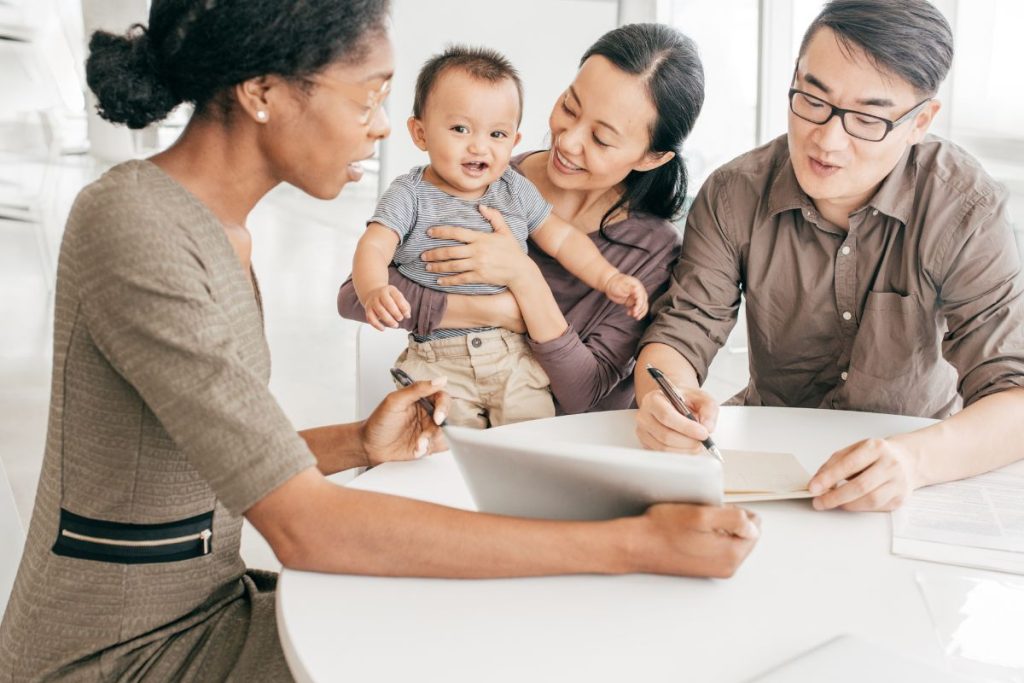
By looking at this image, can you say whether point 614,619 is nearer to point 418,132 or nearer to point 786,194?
point 786,194

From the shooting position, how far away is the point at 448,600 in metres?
1.11

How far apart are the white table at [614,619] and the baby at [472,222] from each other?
835 mm

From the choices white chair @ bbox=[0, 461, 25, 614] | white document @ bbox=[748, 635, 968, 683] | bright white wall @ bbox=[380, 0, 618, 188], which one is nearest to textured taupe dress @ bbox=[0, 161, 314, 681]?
white chair @ bbox=[0, 461, 25, 614]

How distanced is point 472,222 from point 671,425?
0.74 m

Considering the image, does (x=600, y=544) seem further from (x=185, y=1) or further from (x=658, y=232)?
(x=658, y=232)

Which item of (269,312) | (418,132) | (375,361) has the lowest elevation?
(269,312)

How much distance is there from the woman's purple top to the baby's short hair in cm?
37

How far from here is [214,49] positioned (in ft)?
3.86

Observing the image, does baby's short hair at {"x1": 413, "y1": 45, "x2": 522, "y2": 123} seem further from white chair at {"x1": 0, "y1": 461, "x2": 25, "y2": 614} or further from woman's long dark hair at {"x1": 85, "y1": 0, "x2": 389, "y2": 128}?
white chair at {"x1": 0, "y1": 461, "x2": 25, "y2": 614}

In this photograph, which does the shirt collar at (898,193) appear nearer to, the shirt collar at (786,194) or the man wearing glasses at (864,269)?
the man wearing glasses at (864,269)

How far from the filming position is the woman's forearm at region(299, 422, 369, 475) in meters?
1.54

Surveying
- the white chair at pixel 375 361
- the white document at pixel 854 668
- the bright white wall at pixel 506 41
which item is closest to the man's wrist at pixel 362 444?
the white chair at pixel 375 361

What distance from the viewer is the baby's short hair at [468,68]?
6.44 ft

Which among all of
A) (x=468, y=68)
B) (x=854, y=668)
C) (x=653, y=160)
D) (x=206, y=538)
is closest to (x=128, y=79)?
(x=206, y=538)
